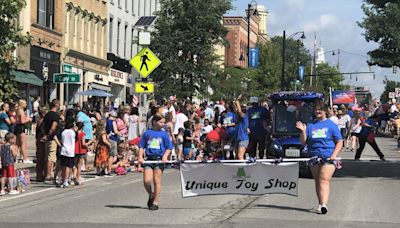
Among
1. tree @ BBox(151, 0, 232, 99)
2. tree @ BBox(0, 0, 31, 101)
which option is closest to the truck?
tree @ BBox(0, 0, 31, 101)

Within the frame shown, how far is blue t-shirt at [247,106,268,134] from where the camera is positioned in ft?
64.4

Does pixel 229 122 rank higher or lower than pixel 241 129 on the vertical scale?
higher

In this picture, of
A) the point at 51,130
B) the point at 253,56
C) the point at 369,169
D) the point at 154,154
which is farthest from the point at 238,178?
the point at 253,56

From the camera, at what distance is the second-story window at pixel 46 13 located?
123 feet

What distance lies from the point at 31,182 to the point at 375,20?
28.0 meters

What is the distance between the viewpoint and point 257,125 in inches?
781

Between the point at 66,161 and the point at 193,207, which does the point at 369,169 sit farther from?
the point at 193,207

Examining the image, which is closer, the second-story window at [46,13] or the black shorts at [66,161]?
the black shorts at [66,161]

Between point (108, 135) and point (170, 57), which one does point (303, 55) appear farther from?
point (108, 135)

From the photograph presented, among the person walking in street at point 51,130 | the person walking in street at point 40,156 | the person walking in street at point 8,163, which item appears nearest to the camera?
the person walking in street at point 8,163

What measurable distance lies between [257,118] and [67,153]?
19.5 ft

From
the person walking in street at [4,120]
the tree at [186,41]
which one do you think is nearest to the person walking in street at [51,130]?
the person walking in street at [4,120]

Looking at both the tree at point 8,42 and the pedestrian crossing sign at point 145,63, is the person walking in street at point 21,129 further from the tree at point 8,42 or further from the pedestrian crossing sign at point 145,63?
the pedestrian crossing sign at point 145,63

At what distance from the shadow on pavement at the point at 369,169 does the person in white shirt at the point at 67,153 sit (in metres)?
6.75
